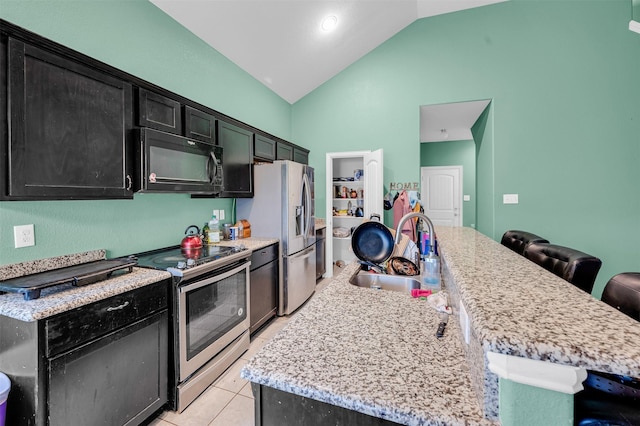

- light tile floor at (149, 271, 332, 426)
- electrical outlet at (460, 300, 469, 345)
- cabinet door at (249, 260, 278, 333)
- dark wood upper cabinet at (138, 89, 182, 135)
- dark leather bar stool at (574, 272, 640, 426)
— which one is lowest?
light tile floor at (149, 271, 332, 426)

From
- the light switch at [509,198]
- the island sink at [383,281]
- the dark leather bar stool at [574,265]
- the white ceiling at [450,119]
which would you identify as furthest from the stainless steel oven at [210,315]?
the white ceiling at [450,119]

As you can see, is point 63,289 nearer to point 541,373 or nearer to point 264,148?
point 541,373

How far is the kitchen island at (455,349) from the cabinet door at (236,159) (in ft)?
6.78

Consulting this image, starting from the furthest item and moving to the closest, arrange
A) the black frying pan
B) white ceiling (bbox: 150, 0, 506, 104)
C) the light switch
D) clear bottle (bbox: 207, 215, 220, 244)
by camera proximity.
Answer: the light switch < clear bottle (bbox: 207, 215, 220, 244) < white ceiling (bbox: 150, 0, 506, 104) < the black frying pan

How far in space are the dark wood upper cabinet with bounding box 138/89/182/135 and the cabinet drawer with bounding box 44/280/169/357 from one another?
113 centimetres

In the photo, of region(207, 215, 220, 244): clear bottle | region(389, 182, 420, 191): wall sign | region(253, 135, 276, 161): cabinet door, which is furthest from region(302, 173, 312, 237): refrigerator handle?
region(389, 182, 420, 191): wall sign

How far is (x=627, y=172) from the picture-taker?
3.35 metres

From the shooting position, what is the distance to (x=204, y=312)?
6.67 feet

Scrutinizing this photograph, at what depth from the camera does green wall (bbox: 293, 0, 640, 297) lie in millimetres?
3355

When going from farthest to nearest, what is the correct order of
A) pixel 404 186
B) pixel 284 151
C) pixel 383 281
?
1. pixel 404 186
2. pixel 284 151
3. pixel 383 281

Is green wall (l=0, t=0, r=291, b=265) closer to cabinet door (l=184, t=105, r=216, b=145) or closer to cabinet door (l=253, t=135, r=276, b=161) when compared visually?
cabinet door (l=184, t=105, r=216, b=145)

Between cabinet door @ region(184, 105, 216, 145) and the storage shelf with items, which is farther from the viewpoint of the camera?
the storage shelf with items

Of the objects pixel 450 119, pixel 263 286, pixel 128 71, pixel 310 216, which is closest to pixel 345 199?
pixel 310 216

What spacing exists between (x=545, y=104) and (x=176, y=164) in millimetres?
4294
